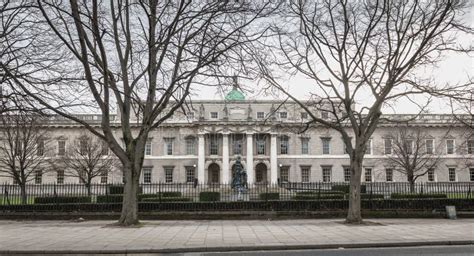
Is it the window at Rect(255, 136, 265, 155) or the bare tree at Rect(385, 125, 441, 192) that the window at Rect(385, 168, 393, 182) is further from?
the window at Rect(255, 136, 265, 155)

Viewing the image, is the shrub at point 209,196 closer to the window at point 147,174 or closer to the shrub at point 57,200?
the shrub at point 57,200

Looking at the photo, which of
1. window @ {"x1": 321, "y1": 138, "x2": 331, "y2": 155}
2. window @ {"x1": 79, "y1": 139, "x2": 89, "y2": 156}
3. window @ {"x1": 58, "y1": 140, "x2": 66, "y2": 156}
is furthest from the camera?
window @ {"x1": 321, "y1": 138, "x2": 331, "y2": 155}

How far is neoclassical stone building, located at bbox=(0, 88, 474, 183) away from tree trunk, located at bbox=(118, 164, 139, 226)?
50083 mm

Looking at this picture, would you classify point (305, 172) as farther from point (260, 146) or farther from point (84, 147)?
Result: point (84, 147)

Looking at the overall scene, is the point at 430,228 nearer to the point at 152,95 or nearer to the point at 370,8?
the point at 370,8

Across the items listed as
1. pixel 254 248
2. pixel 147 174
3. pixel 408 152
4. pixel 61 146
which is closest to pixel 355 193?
pixel 254 248

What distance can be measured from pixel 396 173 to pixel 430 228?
5583cm

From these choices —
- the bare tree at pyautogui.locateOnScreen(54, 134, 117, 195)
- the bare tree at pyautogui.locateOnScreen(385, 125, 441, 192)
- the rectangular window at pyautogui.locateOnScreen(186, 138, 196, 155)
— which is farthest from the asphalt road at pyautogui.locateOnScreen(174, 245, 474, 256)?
the rectangular window at pyautogui.locateOnScreen(186, 138, 196, 155)

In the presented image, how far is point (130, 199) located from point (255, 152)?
54.5 m

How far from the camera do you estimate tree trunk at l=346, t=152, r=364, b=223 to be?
58.7 feet

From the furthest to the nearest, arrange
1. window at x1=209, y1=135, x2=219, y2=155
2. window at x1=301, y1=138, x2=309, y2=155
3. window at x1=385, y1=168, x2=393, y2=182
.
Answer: window at x1=301, y1=138, x2=309, y2=155
window at x1=209, y1=135, x2=219, y2=155
window at x1=385, y1=168, x2=393, y2=182

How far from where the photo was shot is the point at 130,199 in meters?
17.2

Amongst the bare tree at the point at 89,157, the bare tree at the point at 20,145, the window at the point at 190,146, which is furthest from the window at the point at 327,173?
the bare tree at the point at 20,145

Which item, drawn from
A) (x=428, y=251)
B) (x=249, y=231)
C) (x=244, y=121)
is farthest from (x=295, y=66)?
(x=244, y=121)
